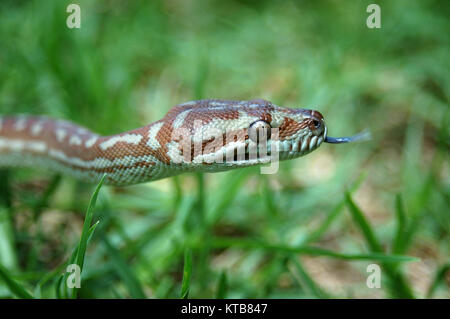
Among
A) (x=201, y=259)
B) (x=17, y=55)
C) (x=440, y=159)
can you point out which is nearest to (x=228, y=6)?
(x=17, y=55)

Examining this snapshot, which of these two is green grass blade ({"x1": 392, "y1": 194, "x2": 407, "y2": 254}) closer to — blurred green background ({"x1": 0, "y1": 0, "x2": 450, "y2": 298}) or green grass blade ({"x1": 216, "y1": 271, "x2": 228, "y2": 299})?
blurred green background ({"x1": 0, "y1": 0, "x2": 450, "y2": 298})

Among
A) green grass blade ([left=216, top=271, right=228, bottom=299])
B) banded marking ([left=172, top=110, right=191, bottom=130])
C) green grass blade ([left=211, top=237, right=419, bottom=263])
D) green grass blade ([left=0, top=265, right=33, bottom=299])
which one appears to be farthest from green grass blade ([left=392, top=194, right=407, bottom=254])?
green grass blade ([left=0, top=265, right=33, bottom=299])

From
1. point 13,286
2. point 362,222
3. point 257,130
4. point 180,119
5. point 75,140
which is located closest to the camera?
point 13,286

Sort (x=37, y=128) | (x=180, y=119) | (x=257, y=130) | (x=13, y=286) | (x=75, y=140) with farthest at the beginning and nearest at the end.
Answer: (x=37, y=128) → (x=75, y=140) → (x=180, y=119) → (x=257, y=130) → (x=13, y=286)

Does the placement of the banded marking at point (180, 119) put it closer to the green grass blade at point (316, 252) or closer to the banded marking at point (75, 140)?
the green grass blade at point (316, 252)

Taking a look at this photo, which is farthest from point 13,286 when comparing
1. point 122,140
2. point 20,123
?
point 20,123

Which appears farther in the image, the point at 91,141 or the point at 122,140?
the point at 91,141

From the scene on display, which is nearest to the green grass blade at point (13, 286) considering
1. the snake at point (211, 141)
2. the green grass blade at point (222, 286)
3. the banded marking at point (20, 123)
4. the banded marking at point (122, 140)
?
the snake at point (211, 141)

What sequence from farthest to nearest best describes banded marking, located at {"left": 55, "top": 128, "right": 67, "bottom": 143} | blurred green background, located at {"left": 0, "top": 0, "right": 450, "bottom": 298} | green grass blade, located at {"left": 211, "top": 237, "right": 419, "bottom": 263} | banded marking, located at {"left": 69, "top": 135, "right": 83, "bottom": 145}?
1. banded marking, located at {"left": 55, "top": 128, "right": 67, "bottom": 143}
2. banded marking, located at {"left": 69, "top": 135, "right": 83, "bottom": 145}
3. blurred green background, located at {"left": 0, "top": 0, "right": 450, "bottom": 298}
4. green grass blade, located at {"left": 211, "top": 237, "right": 419, "bottom": 263}

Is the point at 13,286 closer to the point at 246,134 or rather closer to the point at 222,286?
the point at 222,286
